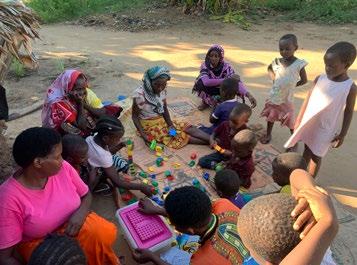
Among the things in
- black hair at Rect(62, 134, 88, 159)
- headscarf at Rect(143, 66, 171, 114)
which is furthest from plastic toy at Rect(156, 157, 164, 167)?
black hair at Rect(62, 134, 88, 159)

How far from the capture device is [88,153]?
362cm

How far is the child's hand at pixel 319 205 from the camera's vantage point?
1354 millimetres

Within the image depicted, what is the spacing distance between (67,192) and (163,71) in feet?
7.50

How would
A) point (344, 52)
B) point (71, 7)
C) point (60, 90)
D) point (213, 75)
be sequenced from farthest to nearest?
point (71, 7), point (213, 75), point (60, 90), point (344, 52)

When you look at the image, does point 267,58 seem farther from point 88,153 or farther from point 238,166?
point 88,153

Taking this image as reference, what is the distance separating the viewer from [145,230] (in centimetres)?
315

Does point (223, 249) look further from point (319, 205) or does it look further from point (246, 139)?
point (246, 139)

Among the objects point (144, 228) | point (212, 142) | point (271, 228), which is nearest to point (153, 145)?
point (212, 142)

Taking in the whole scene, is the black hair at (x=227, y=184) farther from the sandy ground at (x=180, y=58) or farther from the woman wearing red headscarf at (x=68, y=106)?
the woman wearing red headscarf at (x=68, y=106)

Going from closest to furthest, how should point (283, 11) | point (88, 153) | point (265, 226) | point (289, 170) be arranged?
point (265, 226)
point (289, 170)
point (88, 153)
point (283, 11)

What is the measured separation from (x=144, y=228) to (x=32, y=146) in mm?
1201

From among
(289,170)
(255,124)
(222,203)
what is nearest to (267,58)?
(255,124)

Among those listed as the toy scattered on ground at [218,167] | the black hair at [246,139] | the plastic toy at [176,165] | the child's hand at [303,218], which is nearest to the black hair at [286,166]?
the black hair at [246,139]

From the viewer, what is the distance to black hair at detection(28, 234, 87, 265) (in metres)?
2.33
